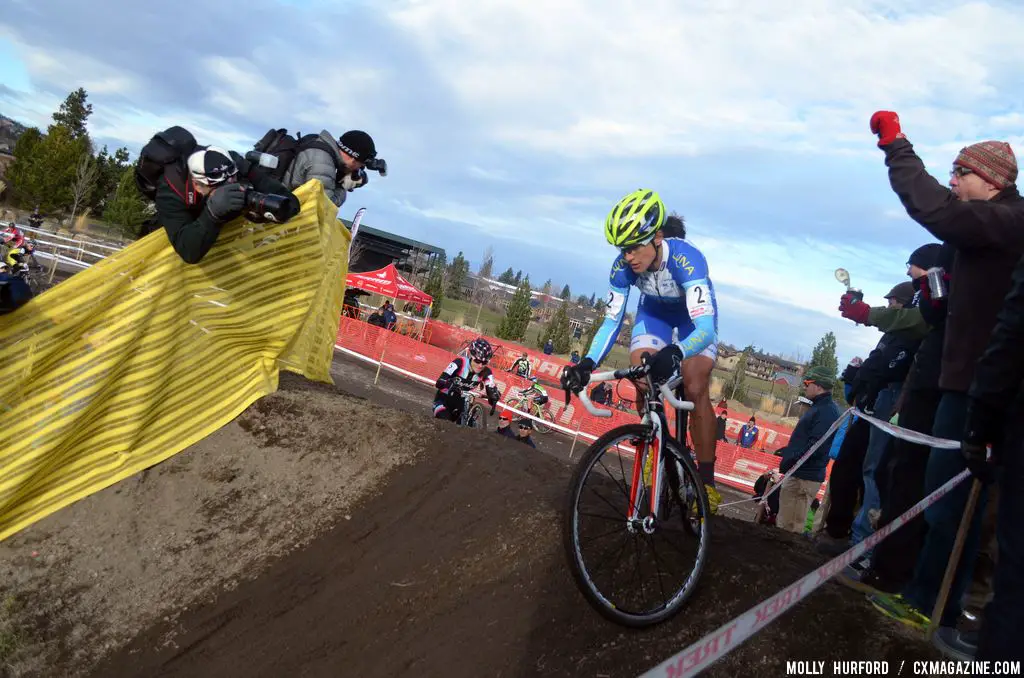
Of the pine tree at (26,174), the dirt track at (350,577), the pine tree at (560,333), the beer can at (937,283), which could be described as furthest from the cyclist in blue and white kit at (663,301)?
the pine tree at (26,174)

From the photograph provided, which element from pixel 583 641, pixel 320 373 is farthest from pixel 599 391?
pixel 583 641

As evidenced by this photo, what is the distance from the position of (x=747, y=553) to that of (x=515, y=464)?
7.40ft

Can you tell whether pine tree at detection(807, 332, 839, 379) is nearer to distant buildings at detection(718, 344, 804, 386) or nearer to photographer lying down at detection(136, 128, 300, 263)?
distant buildings at detection(718, 344, 804, 386)

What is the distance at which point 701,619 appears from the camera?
3.68m

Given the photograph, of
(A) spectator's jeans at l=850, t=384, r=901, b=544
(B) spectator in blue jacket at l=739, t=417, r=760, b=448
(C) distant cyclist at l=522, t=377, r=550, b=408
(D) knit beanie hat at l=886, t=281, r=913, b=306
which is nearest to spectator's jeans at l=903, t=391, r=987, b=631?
(A) spectator's jeans at l=850, t=384, r=901, b=544

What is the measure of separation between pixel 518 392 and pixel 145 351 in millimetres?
15383

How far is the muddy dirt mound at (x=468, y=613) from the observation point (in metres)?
3.43

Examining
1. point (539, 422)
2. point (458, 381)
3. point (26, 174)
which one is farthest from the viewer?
point (26, 174)

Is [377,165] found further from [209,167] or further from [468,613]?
[468,613]

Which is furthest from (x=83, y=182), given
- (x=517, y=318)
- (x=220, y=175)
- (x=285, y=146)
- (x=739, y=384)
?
(x=220, y=175)

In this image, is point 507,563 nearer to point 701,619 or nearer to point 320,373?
point 701,619

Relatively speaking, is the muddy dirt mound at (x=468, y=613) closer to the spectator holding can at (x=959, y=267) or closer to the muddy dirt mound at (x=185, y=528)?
the muddy dirt mound at (x=185, y=528)

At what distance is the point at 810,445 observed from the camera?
8375 mm

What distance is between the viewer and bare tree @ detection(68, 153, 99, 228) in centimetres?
5278
